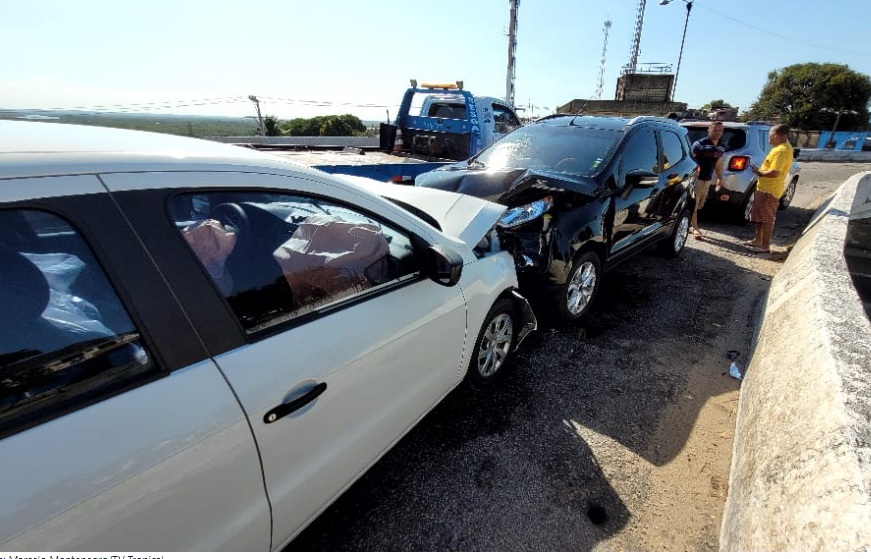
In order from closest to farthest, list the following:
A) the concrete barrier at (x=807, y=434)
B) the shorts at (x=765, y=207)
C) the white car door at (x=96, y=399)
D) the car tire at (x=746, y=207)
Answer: the white car door at (x=96, y=399) < the concrete barrier at (x=807, y=434) < the shorts at (x=765, y=207) < the car tire at (x=746, y=207)

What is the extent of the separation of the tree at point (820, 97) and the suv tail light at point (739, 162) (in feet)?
175

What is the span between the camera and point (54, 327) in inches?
41.4

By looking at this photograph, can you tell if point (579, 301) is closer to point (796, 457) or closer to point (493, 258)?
point (493, 258)

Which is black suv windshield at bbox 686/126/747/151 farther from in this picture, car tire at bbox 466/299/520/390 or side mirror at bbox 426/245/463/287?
side mirror at bbox 426/245/463/287

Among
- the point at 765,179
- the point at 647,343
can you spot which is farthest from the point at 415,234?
the point at 765,179

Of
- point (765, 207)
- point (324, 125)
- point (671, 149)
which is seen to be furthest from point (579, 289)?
point (324, 125)

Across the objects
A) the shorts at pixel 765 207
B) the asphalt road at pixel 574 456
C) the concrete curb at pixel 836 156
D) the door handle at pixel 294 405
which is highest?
the door handle at pixel 294 405

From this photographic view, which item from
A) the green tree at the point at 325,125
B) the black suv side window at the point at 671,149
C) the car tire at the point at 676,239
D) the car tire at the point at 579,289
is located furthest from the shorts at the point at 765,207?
the green tree at the point at 325,125

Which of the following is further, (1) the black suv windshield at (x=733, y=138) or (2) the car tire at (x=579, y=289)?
(1) the black suv windshield at (x=733, y=138)

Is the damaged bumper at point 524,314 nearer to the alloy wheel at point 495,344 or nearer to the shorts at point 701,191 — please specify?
the alloy wheel at point 495,344

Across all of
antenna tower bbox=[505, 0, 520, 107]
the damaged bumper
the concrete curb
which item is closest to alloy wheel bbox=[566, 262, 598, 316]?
the damaged bumper

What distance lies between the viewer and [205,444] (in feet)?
3.81

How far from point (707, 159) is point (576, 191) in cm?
457

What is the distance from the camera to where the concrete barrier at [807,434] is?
1312 mm
